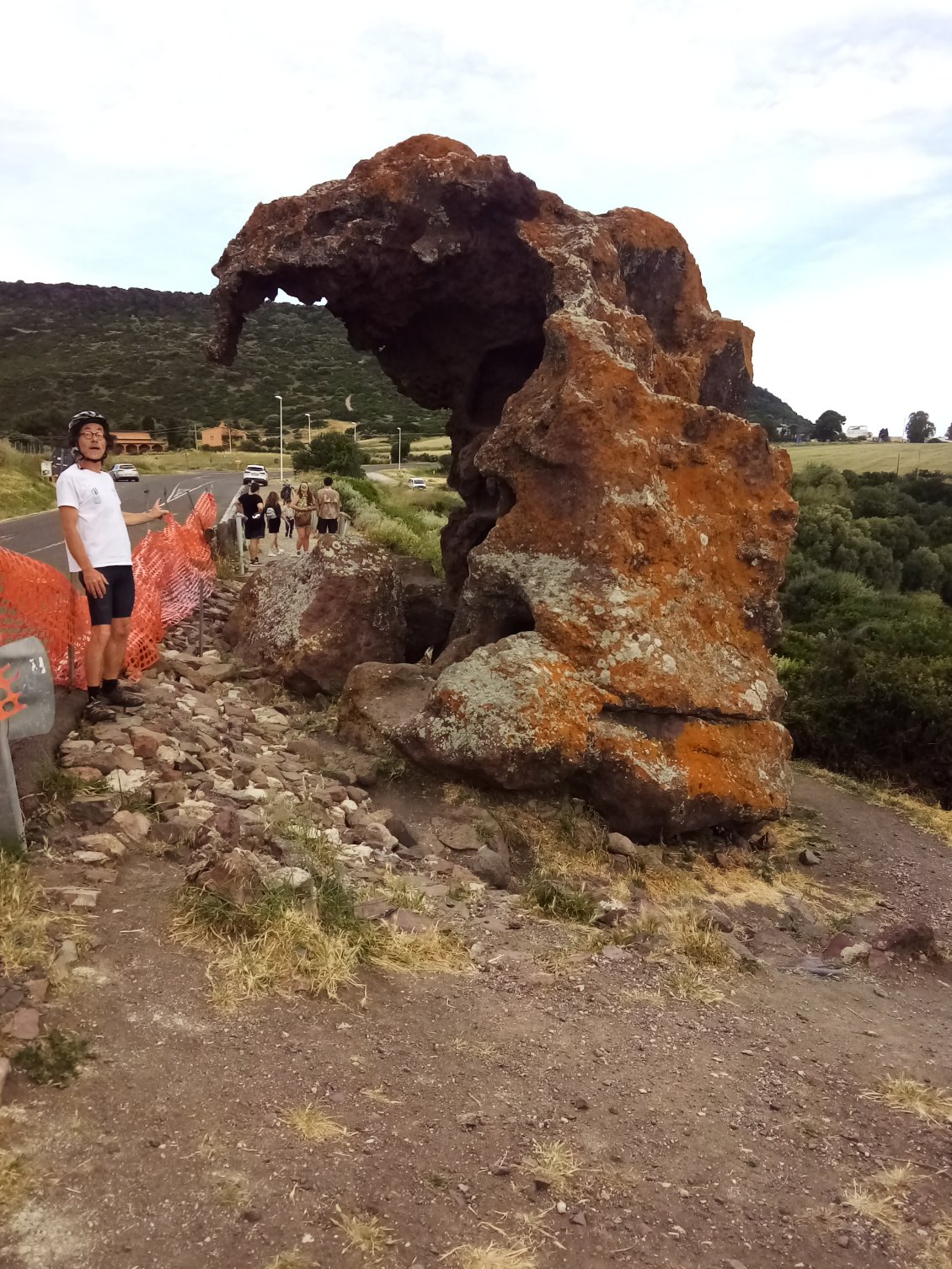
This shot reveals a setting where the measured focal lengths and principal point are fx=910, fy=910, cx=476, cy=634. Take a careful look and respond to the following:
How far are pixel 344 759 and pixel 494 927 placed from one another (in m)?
2.03

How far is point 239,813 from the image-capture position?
465 cm

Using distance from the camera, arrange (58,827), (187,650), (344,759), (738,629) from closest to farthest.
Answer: (58,827), (344,759), (738,629), (187,650)

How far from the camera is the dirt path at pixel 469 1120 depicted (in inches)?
90.7

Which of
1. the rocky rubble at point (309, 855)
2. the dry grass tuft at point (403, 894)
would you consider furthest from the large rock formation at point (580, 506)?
the dry grass tuft at point (403, 894)

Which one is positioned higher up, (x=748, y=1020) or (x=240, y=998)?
(x=240, y=998)

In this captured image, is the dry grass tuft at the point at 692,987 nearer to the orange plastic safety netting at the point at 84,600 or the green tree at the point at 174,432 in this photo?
the orange plastic safety netting at the point at 84,600

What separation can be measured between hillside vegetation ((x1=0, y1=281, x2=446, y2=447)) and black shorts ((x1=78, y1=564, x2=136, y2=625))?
4835 cm

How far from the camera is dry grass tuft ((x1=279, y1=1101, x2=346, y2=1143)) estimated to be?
2609 mm

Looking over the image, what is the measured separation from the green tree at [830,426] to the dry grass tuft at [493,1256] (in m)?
84.3

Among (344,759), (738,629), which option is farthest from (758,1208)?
(738,629)

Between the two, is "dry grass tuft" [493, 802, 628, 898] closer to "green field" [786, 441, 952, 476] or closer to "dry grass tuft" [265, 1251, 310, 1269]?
"dry grass tuft" [265, 1251, 310, 1269]

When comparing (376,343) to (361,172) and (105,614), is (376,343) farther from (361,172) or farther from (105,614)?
(105,614)

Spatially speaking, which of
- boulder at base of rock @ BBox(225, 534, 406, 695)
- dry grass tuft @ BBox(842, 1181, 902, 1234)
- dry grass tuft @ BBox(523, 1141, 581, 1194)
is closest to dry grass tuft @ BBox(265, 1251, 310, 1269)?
dry grass tuft @ BBox(523, 1141, 581, 1194)

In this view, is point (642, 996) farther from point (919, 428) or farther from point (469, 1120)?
point (919, 428)
